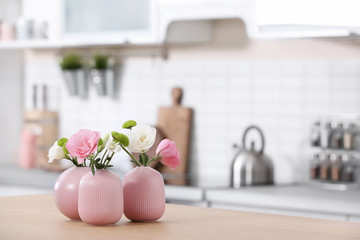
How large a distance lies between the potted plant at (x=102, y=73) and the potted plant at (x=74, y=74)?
0.36 feet

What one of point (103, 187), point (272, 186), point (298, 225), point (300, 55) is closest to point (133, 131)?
point (103, 187)

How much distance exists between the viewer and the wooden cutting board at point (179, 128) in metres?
A: 4.40

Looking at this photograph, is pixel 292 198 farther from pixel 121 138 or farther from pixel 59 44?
pixel 59 44

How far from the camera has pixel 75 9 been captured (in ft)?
14.9

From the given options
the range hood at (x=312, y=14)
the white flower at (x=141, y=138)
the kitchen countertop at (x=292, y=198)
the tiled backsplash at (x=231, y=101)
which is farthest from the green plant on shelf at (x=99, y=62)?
the white flower at (x=141, y=138)

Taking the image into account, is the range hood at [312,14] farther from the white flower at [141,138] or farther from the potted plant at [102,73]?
the potted plant at [102,73]

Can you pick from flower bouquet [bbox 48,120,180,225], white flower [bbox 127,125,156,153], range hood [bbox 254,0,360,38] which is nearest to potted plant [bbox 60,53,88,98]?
range hood [bbox 254,0,360,38]

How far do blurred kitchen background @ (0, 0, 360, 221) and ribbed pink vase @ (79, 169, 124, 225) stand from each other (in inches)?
61.4

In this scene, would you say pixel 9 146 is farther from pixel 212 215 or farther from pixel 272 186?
pixel 212 215

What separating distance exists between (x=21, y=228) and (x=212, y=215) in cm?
57

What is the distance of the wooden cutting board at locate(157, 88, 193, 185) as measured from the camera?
4402 millimetres

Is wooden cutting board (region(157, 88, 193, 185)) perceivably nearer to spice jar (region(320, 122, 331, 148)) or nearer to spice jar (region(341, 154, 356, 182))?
spice jar (region(320, 122, 331, 148))

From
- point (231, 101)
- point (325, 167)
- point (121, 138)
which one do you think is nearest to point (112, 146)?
point (121, 138)

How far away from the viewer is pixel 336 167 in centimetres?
386
